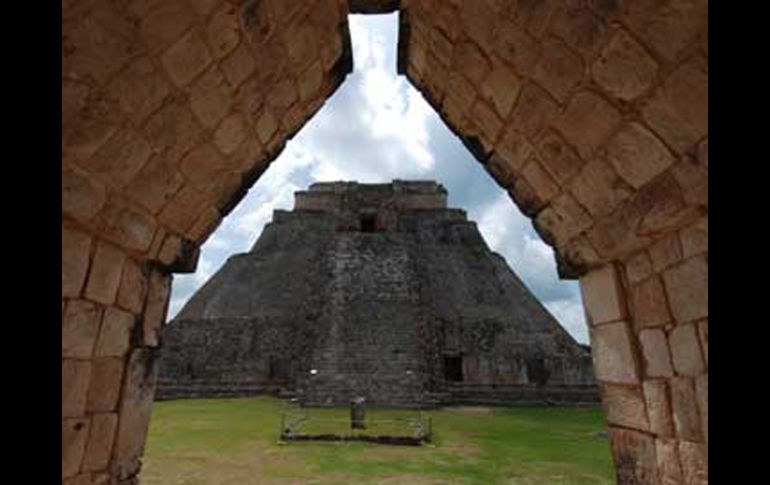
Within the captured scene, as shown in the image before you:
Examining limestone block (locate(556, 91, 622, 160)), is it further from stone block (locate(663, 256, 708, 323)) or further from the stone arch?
stone block (locate(663, 256, 708, 323))

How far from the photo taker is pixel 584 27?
8.98 feet

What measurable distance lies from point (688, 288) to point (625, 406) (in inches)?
44.6

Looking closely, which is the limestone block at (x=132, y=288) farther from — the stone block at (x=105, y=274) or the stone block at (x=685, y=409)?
the stone block at (x=685, y=409)

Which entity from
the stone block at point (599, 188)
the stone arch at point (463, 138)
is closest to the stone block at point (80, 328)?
the stone arch at point (463, 138)

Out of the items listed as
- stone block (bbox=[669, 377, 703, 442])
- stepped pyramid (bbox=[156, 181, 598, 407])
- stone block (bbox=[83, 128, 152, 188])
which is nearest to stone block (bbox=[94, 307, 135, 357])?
stone block (bbox=[83, 128, 152, 188])

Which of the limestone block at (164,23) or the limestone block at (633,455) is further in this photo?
the limestone block at (633,455)

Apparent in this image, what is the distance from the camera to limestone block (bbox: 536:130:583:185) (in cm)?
332

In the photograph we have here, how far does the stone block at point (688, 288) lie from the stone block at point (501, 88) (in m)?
1.30

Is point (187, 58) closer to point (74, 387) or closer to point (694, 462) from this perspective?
point (74, 387)

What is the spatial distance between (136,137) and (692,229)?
9.01ft

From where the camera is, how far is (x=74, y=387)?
2.98 m

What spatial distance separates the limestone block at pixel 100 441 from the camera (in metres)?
3.19
